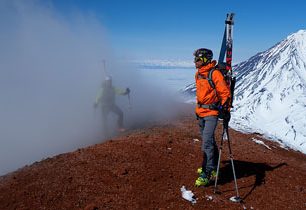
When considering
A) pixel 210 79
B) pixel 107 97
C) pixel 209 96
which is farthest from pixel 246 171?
pixel 107 97

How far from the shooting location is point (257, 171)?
12281 mm

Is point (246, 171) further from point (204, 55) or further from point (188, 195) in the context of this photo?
point (204, 55)

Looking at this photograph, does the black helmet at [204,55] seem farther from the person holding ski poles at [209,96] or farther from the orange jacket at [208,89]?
the orange jacket at [208,89]

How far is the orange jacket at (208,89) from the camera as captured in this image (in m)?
9.45

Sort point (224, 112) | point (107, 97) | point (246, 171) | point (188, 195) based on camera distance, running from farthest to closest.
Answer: point (107, 97) → point (246, 171) → point (188, 195) → point (224, 112)

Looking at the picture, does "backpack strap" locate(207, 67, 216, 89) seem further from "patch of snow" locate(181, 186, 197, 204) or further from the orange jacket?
"patch of snow" locate(181, 186, 197, 204)

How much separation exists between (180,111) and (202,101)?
1682 cm

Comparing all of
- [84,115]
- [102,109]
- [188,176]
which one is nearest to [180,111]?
[102,109]

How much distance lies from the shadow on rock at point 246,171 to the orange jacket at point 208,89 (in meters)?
2.25

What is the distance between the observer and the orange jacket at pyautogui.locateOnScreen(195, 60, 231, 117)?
9453 millimetres

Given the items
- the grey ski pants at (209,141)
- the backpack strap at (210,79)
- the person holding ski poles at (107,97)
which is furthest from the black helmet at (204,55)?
the person holding ski poles at (107,97)

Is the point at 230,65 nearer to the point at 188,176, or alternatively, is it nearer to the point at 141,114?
the point at 188,176

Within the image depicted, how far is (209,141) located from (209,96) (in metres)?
1.16

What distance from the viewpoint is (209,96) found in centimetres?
980
